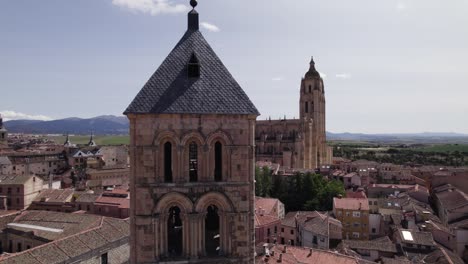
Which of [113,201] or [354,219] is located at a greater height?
[113,201]

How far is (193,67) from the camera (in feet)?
54.1

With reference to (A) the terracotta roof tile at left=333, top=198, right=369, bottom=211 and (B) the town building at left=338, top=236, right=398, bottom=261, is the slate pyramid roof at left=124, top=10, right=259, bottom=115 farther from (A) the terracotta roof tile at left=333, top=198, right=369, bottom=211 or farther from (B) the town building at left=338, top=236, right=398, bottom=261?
(A) the terracotta roof tile at left=333, top=198, right=369, bottom=211

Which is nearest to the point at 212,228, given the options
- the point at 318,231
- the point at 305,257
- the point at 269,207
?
the point at 305,257

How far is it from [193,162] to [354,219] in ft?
163

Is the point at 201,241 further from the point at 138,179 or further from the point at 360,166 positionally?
the point at 360,166

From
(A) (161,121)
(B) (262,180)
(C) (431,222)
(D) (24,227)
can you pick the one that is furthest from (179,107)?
(B) (262,180)

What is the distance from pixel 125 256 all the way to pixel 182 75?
3150 cm

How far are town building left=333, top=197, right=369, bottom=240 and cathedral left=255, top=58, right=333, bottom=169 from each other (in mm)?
51619

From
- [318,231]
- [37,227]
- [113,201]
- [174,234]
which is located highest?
[174,234]

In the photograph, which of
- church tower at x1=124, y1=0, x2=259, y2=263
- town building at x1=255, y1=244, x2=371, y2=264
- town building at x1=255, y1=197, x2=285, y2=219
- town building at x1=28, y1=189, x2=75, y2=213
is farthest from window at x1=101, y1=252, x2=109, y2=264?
church tower at x1=124, y1=0, x2=259, y2=263

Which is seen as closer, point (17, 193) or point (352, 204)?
point (352, 204)

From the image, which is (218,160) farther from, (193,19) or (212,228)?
(193,19)

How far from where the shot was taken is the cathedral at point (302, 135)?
11612 centimetres

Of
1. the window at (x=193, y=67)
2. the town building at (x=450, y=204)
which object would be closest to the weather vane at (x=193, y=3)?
the window at (x=193, y=67)
